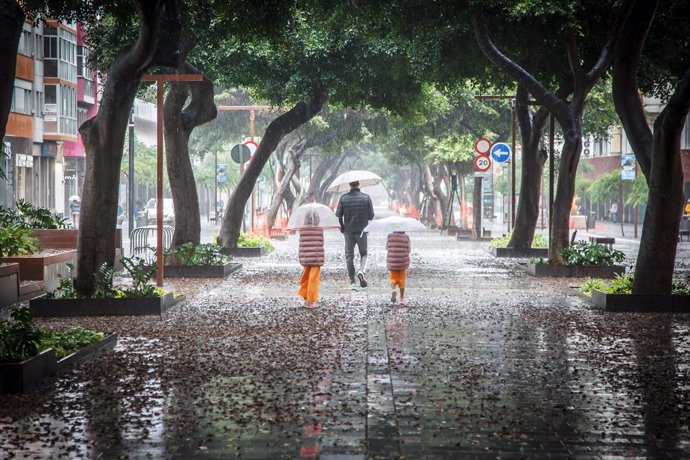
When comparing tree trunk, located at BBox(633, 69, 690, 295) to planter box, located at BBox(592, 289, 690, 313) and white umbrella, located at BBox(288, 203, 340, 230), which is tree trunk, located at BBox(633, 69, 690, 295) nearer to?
planter box, located at BBox(592, 289, 690, 313)

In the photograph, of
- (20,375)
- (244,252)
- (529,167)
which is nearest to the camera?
(20,375)

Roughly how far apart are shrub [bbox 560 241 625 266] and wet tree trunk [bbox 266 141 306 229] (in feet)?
70.6

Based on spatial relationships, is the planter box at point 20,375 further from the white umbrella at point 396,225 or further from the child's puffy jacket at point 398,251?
the white umbrella at point 396,225

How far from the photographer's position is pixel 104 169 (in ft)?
54.0

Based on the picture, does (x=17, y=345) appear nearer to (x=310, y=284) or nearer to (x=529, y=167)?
(x=310, y=284)

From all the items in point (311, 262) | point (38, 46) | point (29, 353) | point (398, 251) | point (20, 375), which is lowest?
point (20, 375)

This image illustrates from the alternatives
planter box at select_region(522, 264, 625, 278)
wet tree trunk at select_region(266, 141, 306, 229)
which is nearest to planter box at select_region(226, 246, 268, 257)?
planter box at select_region(522, 264, 625, 278)

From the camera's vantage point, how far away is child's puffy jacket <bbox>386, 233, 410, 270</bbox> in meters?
17.8

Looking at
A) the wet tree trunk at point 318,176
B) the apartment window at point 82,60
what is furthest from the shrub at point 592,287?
the apartment window at point 82,60

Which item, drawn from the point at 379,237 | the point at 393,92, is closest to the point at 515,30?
the point at 393,92

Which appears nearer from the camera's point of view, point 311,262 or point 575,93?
point 311,262

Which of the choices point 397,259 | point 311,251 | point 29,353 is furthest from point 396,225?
point 29,353

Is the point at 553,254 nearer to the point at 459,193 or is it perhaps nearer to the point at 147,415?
the point at 147,415

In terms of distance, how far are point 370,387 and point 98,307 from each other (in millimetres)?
6877
